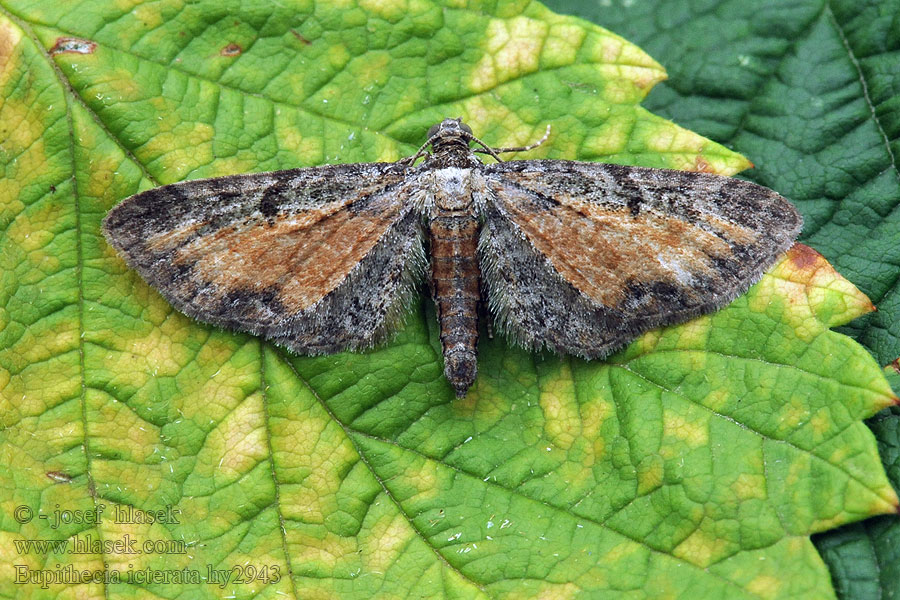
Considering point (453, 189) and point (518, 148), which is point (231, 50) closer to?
point (453, 189)

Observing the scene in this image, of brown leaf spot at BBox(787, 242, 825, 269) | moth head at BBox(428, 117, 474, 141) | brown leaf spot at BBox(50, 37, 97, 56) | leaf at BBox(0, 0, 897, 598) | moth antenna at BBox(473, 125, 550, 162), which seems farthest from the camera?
moth antenna at BBox(473, 125, 550, 162)

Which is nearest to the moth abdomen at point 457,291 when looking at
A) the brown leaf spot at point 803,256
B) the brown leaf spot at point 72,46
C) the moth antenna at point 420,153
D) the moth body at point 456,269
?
the moth body at point 456,269

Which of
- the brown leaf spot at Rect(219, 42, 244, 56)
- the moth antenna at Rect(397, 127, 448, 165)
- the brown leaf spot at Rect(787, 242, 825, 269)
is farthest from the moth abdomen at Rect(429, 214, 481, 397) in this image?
the brown leaf spot at Rect(787, 242, 825, 269)

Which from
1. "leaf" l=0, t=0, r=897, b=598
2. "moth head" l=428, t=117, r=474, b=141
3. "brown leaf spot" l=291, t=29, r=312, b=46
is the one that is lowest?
"leaf" l=0, t=0, r=897, b=598

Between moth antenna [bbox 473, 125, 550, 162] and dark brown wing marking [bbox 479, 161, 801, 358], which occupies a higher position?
moth antenna [bbox 473, 125, 550, 162]

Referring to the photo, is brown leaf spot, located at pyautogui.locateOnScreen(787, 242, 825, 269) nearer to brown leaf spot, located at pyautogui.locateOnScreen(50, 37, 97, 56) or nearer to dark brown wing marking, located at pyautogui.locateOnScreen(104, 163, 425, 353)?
dark brown wing marking, located at pyautogui.locateOnScreen(104, 163, 425, 353)

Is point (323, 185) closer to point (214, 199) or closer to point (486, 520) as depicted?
point (214, 199)

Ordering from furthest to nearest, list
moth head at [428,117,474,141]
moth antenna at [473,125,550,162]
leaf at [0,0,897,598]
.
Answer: moth antenna at [473,125,550,162] < moth head at [428,117,474,141] < leaf at [0,0,897,598]

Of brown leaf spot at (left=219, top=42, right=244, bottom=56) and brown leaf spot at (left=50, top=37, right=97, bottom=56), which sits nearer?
brown leaf spot at (left=50, top=37, right=97, bottom=56)
